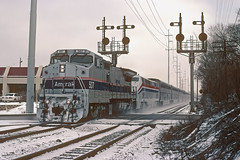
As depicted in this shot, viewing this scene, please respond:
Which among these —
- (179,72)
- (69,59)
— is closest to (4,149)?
(69,59)

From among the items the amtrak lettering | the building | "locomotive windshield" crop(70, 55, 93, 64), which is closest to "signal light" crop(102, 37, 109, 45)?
"locomotive windshield" crop(70, 55, 93, 64)

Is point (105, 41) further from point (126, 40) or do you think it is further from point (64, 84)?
point (64, 84)

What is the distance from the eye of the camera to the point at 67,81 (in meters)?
14.5

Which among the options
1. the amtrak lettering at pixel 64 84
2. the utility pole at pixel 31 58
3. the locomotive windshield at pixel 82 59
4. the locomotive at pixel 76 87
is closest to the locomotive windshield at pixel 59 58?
the locomotive at pixel 76 87

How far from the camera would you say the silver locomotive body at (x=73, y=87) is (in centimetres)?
1376

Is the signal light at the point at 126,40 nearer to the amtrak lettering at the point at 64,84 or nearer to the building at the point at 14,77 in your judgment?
the amtrak lettering at the point at 64,84

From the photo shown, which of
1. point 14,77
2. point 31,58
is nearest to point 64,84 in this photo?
point 31,58

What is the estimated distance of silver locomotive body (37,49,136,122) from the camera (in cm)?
1376

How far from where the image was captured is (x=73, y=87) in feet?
46.8

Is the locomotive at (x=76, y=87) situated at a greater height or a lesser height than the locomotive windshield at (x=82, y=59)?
lesser

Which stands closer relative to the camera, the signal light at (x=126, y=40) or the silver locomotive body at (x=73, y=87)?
the silver locomotive body at (x=73, y=87)

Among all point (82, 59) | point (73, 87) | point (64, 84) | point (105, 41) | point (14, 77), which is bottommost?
point (73, 87)

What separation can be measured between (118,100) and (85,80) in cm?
597

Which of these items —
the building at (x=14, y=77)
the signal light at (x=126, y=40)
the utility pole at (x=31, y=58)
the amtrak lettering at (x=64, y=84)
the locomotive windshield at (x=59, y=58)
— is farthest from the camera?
the building at (x=14, y=77)
